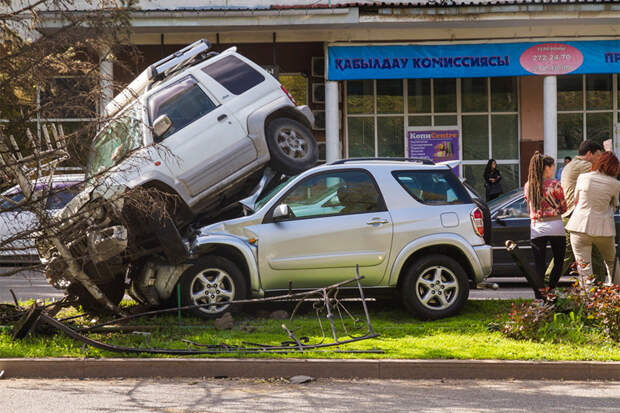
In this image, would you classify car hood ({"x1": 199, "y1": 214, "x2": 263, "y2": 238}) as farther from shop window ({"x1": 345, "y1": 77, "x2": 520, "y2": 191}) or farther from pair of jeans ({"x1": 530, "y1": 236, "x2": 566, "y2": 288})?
shop window ({"x1": 345, "y1": 77, "x2": 520, "y2": 191})

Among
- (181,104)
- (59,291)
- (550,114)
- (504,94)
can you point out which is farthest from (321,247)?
(504,94)

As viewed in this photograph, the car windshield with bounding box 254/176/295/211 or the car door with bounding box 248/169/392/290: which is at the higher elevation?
the car windshield with bounding box 254/176/295/211

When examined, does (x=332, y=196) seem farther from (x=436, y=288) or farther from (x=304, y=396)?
(x=304, y=396)

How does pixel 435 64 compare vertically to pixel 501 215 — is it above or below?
above

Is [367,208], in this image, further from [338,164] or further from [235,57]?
[235,57]

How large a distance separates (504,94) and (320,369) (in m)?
15.6

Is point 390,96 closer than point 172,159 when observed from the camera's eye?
No

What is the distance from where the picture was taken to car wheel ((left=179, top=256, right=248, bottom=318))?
8938mm

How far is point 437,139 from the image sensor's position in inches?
826

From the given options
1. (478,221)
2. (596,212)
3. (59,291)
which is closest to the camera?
(596,212)

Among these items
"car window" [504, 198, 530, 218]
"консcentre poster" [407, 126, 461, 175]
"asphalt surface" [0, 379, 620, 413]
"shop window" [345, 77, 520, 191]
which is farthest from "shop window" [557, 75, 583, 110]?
"asphalt surface" [0, 379, 620, 413]

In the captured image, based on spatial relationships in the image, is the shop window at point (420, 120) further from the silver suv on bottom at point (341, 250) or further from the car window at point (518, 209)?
the silver suv on bottom at point (341, 250)

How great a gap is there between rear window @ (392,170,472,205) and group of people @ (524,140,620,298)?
0.87 meters

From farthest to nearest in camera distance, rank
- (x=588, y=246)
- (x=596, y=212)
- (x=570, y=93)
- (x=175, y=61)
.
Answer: (x=570, y=93)
(x=175, y=61)
(x=588, y=246)
(x=596, y=212)
